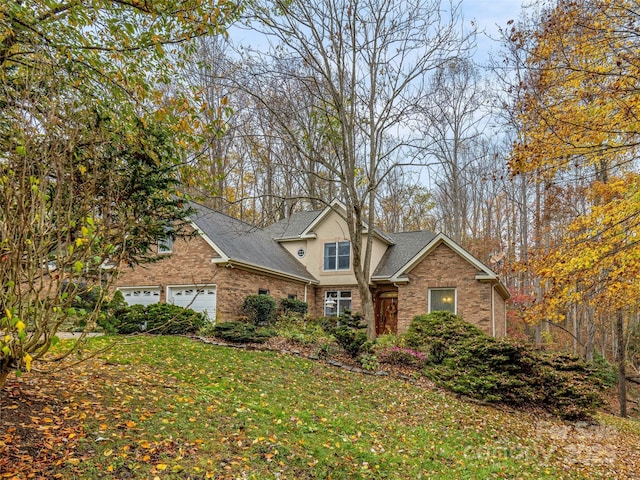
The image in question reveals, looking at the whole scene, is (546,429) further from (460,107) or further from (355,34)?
(460,107)

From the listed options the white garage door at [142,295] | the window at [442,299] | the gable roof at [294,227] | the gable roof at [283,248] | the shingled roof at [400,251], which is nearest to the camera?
the gable roof at [283,248]

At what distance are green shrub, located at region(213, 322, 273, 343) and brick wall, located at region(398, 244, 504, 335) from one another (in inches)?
267

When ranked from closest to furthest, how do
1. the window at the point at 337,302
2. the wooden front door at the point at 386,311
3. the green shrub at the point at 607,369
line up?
the green shrub at the point at 607,369
the wooden front door at the point at 386,311
the window at the point at 337,302

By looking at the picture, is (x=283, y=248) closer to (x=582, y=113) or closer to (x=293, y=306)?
(x=293, y=306)

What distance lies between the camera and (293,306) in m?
17.3

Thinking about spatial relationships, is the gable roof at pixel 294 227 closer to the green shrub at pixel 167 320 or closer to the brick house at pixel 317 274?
the brick house at pixel 317 274

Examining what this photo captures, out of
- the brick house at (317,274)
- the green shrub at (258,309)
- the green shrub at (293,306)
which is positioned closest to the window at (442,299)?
the brick house at (317,274)

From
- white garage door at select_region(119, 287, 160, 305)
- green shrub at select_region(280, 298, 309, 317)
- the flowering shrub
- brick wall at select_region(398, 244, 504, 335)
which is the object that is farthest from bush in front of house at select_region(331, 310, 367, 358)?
white garage door at select_region(119, 287, 160, 305)

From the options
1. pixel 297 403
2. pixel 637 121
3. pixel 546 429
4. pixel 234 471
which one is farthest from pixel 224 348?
pixel 637 121

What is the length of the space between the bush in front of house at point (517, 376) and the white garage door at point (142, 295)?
1029 cm

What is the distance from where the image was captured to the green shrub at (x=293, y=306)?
1697 cm

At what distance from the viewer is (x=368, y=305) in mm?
13227

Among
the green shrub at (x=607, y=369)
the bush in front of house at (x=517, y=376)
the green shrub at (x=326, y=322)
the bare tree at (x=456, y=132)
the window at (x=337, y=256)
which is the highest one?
the bare tree at (x=456, y=132)

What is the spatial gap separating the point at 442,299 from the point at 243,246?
26.8 feet
